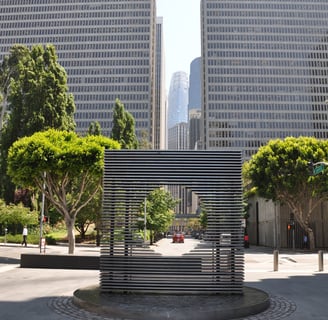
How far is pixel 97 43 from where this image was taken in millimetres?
134500

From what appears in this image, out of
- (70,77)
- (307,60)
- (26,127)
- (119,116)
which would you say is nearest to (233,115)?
(307,60)

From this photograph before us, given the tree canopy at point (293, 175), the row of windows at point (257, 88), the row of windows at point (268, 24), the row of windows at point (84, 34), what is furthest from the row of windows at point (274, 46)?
the tree canopy at point (293, 175)

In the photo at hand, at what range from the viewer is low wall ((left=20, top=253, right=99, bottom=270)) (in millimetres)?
19609

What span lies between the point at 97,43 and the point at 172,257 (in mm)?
132016

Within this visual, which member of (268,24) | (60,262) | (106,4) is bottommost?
(60,262)

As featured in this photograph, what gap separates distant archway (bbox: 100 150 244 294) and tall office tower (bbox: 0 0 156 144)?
116 metres

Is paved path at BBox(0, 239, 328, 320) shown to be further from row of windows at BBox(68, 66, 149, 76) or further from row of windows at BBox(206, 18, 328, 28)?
row of windows at BBox(206, 18, 328, 28)

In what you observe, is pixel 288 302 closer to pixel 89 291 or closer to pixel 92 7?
pixel 89 291

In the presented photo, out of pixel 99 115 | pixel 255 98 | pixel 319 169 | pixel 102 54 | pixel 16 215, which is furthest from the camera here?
pixel 102 54

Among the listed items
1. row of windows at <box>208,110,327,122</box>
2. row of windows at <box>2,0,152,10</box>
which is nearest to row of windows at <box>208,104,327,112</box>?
row of windows at <box>208,110,327,122</box>

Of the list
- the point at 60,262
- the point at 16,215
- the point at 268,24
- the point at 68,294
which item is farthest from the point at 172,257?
the point at 268,24

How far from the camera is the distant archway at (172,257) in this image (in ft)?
36.0

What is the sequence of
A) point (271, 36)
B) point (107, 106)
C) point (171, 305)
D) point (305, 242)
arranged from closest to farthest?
1. point (171, 305)
2. point (305, 242)
3. point (107, 106)
4. point (271, 36)

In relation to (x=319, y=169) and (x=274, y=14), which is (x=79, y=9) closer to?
(x=274, y=14)
